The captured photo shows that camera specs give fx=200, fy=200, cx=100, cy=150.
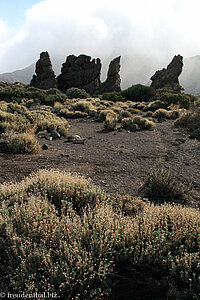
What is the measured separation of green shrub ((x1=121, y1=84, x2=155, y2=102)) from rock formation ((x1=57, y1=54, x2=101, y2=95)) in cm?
1738

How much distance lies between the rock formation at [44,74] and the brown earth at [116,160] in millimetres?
41027

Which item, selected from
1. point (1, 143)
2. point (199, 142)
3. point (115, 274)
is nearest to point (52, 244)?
point (115, 274)

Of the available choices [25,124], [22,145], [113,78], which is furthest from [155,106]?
[113,78]

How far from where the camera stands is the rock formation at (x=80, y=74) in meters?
50.3

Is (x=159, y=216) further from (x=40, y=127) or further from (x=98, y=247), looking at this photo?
(x=40, y=127)

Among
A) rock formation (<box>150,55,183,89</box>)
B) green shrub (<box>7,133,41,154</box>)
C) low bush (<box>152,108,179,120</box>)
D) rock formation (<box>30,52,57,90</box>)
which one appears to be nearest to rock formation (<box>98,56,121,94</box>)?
rock formation (<box>150,55,183,89</box>)

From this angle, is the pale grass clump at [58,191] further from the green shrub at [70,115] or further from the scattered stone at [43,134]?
the green shrub at [70,115]

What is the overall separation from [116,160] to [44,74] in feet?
152

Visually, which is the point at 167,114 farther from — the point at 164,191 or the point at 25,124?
the point at 164,191

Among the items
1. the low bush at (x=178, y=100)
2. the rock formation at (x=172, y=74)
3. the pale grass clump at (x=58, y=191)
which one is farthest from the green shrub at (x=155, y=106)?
the rock formation at (x=172, y=74)

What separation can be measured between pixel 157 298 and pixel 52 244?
3.82ft

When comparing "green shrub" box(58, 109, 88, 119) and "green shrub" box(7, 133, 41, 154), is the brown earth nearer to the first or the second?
"green shrub" box(7, 133, 41, 154)

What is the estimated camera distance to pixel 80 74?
50688 millimetres

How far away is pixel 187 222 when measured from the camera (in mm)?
2586
